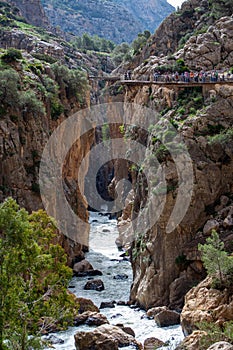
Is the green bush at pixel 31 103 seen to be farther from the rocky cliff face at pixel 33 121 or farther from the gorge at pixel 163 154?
the gorge at pixel 163 154

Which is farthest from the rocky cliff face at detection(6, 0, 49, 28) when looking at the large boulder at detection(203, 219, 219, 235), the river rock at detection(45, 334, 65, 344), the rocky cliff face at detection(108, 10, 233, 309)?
the river rock at detection(45, 334, 65, 344)

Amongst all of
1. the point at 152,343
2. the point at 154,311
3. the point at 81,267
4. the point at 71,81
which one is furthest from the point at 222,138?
the point at 71,81

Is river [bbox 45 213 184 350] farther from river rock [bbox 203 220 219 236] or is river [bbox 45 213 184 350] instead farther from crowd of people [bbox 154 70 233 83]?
crowd of people [bbox 154 70 233 83]

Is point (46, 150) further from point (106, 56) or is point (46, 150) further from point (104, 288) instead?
point (106, 56)

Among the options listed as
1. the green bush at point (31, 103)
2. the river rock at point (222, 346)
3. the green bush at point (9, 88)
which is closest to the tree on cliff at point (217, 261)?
the river rock at point (222, 346)

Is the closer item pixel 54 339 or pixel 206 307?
pixel 206 307

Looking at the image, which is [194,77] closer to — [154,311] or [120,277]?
[154,311]
